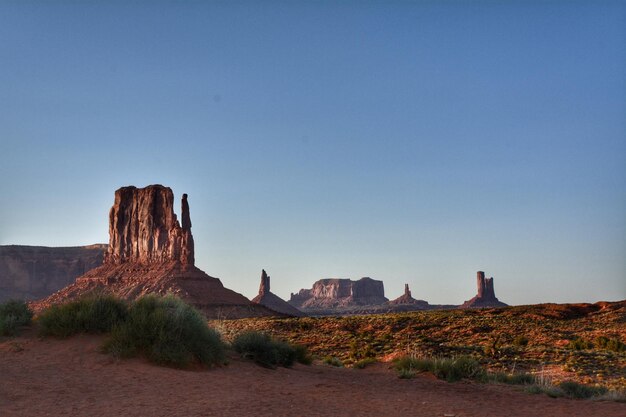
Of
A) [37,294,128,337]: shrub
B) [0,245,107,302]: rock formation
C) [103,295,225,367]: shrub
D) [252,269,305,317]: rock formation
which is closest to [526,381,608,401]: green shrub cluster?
[103,295,225,367]: shrub

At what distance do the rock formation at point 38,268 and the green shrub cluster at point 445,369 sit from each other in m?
146

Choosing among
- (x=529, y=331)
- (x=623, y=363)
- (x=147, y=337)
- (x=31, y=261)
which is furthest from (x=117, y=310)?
(x=31, y=261)

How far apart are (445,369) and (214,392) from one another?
797 centimetres

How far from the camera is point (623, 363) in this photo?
80.6 ft

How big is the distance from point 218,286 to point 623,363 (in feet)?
227

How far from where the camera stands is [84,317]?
15.8 meters

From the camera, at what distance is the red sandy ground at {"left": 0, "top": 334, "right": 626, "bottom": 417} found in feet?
35.4

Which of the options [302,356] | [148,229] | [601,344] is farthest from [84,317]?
[148,229]

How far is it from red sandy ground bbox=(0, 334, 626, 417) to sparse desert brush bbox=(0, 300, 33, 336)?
2.34ft

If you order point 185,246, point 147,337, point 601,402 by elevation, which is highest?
point 185,246

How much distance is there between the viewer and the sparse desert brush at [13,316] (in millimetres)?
16266

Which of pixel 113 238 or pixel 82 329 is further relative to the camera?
pixel 113 238

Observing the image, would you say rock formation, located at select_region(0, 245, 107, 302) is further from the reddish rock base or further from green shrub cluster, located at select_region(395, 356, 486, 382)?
green shrub cluster, located at select_region(395, 356, 486, 382)

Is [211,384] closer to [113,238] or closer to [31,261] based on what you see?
[113,238]
